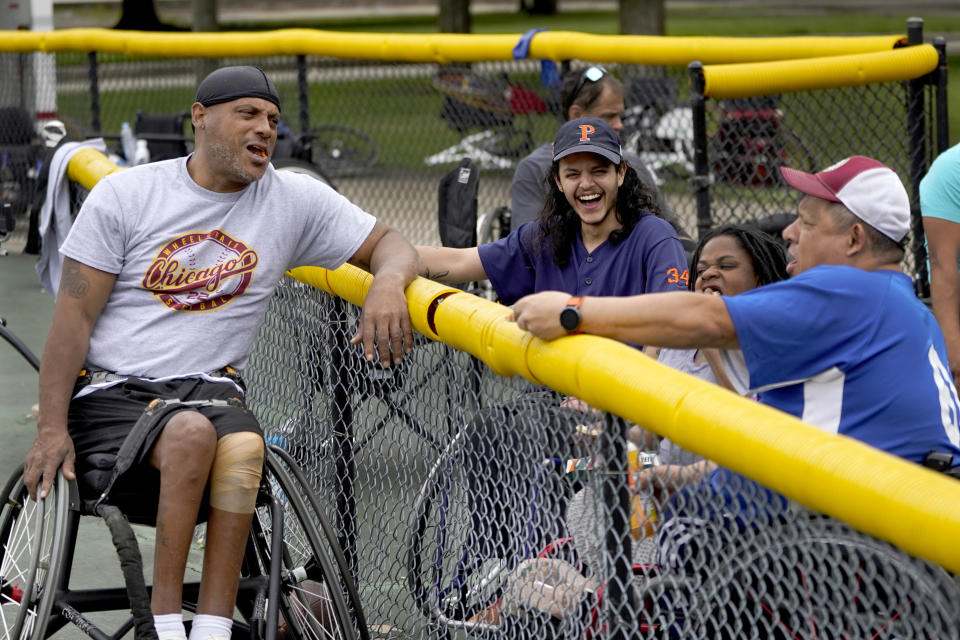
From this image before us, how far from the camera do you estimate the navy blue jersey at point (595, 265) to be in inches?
165

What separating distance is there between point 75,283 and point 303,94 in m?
5.60

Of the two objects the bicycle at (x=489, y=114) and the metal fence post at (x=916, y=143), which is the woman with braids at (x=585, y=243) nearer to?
the metal fence post at (x=916, y=143)

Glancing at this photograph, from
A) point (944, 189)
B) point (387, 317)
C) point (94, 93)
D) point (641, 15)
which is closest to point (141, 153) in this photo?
point (94, 93)

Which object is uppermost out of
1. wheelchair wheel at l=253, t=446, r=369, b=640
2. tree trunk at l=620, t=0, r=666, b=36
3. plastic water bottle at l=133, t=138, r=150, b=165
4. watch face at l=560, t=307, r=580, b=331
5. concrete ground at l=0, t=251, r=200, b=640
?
tree trunk at l=620, t=0, r=666, b=36

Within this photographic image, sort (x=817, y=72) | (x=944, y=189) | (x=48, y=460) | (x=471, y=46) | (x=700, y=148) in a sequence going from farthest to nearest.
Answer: (x=471, y=46) < (x=817, y=72) < (x=700, y=148) < (x=944, y=189) < (x=48, y=460)

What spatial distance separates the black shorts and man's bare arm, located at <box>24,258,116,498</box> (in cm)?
7

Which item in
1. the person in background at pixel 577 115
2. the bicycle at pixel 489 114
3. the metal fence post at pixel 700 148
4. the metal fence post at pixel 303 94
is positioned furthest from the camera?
the metal fence post at pixel 303 94

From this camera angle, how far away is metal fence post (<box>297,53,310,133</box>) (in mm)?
8742

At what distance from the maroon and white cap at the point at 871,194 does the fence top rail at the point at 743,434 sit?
0.80 m

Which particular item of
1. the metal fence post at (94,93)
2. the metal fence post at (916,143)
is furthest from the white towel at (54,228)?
the metal fence post at (94,93)

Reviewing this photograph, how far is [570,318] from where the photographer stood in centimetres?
269

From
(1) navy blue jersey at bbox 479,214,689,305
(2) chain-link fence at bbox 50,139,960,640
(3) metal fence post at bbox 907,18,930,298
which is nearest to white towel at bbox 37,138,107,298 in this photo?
(2) chain-link fence at bbox 50,139,960,640

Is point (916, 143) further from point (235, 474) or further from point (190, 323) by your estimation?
point (235, 474)

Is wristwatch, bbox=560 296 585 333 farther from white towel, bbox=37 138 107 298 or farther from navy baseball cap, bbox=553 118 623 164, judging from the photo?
white towel, bbox=37 138 107 298
